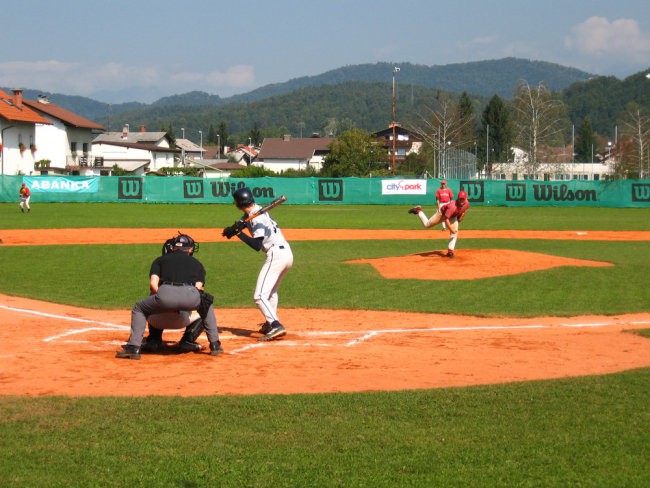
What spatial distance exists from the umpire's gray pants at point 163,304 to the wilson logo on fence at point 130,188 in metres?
49.1

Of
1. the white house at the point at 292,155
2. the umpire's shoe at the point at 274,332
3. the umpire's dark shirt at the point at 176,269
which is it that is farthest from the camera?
the white house at the point at 292,155

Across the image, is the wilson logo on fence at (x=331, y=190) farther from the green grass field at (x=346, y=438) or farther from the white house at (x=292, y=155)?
the white house at (x=292, y=155)

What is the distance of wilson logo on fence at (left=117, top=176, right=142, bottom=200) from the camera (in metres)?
57.8

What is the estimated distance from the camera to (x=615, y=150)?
96.0 meters

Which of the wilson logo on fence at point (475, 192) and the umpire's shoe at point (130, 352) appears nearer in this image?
the umpire's shoe at point (130, 352)

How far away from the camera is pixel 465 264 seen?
65.4 ft

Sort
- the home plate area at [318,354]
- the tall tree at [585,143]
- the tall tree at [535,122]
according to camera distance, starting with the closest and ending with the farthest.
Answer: the home plate area at [318,354] → the tall tree at [535,122] → the tall tree at [585,143]

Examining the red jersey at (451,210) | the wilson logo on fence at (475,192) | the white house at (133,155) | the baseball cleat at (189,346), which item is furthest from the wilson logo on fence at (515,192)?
the white house at (133,155)

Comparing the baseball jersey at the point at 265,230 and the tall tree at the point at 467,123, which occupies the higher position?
the tall tree at the point at 467,123

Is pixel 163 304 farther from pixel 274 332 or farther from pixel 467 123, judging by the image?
pixel 467 123

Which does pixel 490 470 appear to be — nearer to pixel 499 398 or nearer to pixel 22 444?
pixel 499 398

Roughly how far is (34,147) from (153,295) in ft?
243

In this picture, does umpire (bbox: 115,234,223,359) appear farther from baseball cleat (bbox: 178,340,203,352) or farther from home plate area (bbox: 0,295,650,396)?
baseball cleat (bbox: 178,340,203,352)

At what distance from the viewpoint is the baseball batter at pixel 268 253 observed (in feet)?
36.9
